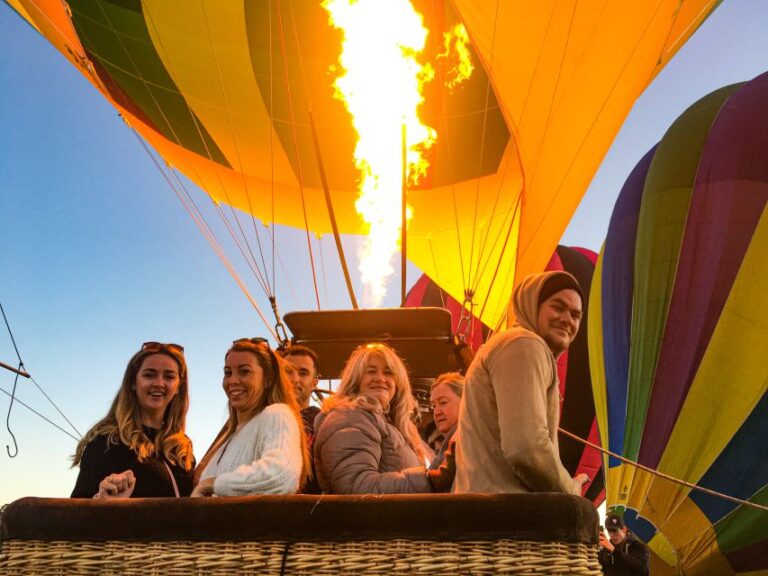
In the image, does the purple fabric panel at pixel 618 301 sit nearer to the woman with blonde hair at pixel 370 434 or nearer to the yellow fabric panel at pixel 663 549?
the yellow fabric panel at pixel 663 549

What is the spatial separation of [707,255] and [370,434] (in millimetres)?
6579

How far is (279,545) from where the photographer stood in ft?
4.10

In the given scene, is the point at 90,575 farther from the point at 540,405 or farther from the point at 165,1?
the point at 165,1

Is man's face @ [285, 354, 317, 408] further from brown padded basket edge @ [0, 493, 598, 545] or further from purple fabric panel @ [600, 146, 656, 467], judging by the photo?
purple fabric panel @ [600, 146, 656, 467]

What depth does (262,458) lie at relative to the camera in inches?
68.3

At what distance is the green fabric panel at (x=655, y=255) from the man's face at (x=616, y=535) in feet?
7.21

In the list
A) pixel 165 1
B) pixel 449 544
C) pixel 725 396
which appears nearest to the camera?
pixel 449 544

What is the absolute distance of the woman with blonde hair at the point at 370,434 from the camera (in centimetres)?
194

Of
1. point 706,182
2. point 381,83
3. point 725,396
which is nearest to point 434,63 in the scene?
point 381,83

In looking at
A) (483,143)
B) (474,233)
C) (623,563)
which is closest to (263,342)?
(623,563)

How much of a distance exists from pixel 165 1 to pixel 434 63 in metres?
2.32

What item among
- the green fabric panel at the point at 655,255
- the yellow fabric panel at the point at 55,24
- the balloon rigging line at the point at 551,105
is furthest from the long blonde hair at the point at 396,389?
the green fabric panel at the point at 655,255

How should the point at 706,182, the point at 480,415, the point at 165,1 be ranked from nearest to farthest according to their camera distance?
the point at 480,415 < the point at 165,1 < the point at 706,182

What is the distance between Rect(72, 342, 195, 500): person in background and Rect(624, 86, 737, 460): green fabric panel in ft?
21.5
